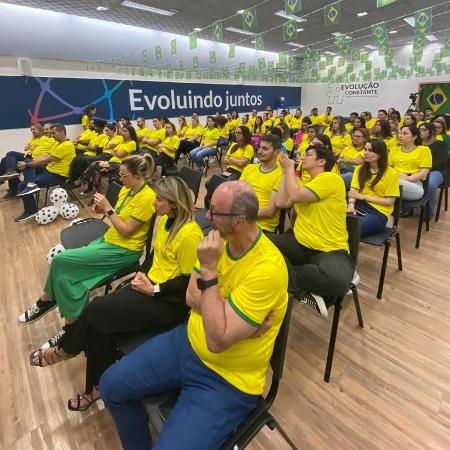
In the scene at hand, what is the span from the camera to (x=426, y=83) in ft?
40.5

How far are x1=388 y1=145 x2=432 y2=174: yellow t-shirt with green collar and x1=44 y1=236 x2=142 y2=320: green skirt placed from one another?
3079mm

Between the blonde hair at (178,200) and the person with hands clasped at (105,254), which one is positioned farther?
the person with hands clasped at (105,254)

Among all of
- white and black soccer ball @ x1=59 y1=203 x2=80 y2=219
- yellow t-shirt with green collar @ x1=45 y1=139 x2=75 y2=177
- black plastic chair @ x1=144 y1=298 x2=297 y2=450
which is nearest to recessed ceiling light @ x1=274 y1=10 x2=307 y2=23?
yellow t-shirt with green collar @ x1=45 y1=139 x2=75 y2=177

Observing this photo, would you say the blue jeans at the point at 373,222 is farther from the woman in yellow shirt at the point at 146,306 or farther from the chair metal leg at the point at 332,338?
the woman in yellow shirt at the point at 146,306

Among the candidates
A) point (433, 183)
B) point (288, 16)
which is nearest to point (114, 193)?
point (433, 183)

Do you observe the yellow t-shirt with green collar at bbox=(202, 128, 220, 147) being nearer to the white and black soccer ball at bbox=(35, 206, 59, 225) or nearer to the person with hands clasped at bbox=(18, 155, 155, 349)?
the white and black soccer ball at bbox=(35, 206, 59, 225)

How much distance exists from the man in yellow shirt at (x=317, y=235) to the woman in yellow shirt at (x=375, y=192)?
0.60 m

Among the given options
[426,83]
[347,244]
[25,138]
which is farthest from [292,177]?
[426,83]

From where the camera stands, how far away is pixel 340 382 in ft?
5.98

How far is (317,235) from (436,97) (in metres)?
13.9

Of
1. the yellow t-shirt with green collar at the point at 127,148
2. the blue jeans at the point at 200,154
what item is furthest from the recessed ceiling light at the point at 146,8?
the yellow t-shirt with green collar at the point at 127,148

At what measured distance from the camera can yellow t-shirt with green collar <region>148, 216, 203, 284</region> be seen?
160 cm

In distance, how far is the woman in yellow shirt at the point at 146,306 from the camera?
60.6 inches

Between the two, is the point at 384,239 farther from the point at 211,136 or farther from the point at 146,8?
the point at 146,8
